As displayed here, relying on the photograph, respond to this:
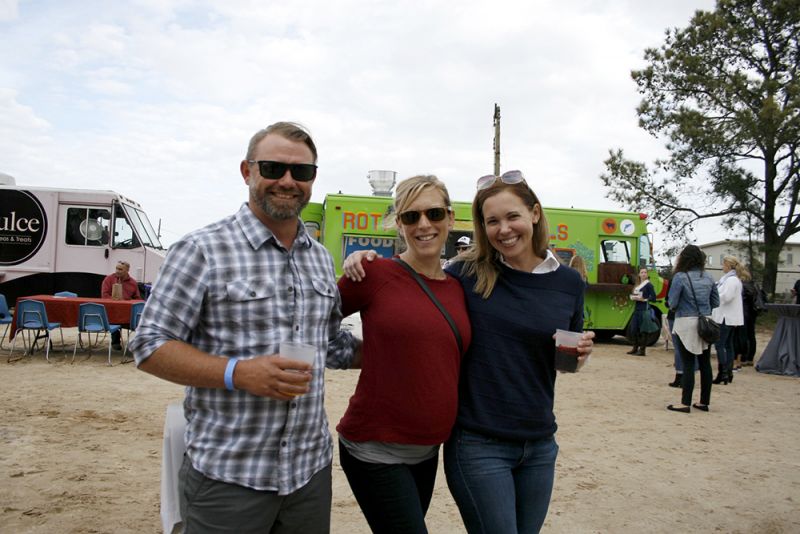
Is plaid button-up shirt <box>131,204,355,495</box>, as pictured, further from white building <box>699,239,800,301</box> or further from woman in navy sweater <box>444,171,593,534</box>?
white building <box>699,239,800,301</box>

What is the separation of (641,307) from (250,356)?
12.0m

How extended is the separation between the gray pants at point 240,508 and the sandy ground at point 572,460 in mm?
2059

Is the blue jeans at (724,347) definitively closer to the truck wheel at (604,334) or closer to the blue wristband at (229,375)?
the truck wheel at (604,334)

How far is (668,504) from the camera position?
432 centimetres

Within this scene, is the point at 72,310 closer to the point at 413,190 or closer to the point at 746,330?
the point at 413,190

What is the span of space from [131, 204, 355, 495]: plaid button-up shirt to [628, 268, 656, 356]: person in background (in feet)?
36.8

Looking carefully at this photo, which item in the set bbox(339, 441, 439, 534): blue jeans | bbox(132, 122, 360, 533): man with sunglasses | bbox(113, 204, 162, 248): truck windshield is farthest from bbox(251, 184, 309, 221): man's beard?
bbox(113, 204, 162, 248): truck windshield

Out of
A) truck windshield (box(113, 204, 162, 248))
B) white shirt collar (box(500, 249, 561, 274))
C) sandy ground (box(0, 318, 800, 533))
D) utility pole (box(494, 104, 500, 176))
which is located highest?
utility pole (box(494, 104, 500, 176))

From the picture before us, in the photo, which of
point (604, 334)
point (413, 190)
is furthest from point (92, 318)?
point (604, 334)

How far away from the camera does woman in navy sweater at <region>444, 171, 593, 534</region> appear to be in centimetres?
209

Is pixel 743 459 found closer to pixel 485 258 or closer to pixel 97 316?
pixel 485 258

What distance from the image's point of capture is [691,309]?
702 cm

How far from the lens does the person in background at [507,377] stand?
209 cm

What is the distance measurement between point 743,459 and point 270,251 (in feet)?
17.1
